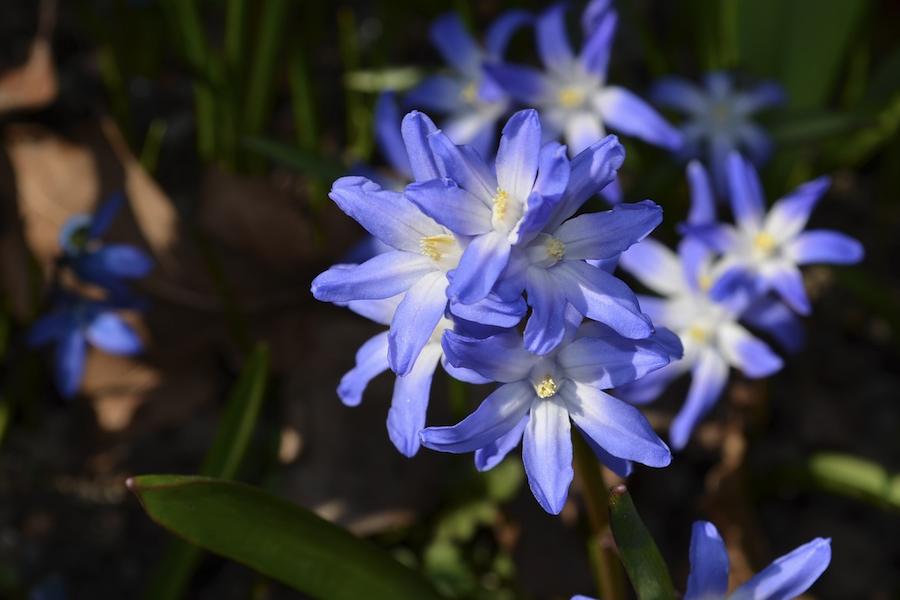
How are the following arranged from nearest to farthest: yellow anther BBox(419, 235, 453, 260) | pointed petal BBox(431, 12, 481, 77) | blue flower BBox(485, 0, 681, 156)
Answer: yellow anther BBox(419, 235, 453, 260) → blue flower BBox(485, 0, 681, 156) → pointed petal BBox(431, 12, 481, 77)

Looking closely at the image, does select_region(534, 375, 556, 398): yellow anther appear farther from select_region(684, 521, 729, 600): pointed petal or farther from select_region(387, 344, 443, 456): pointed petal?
select_region(684, 521, 729, 600): pointed petal

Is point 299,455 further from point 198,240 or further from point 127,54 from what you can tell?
point 127,54

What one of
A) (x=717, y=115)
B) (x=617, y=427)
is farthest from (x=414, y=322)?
(x=717, y=115)

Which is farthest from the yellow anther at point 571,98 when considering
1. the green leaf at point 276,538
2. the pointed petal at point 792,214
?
the green leaf at point 276,538

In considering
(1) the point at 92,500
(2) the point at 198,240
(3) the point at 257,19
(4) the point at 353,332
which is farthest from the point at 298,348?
(3) the point at 257,19

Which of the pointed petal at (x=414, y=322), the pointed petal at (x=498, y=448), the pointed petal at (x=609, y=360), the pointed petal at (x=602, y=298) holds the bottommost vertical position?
the pointed petal at (x=498, y=448)

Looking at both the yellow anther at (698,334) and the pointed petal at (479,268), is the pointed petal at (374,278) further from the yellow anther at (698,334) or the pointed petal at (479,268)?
the yellow anther at (698,334)

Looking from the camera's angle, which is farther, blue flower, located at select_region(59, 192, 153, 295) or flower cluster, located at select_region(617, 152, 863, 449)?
blue flower, located at select_region(59, 192, 153, 295)

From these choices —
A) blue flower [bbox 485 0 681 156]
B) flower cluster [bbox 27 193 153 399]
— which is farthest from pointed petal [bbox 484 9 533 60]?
flower cluster [bbox 27 193 153 399]
